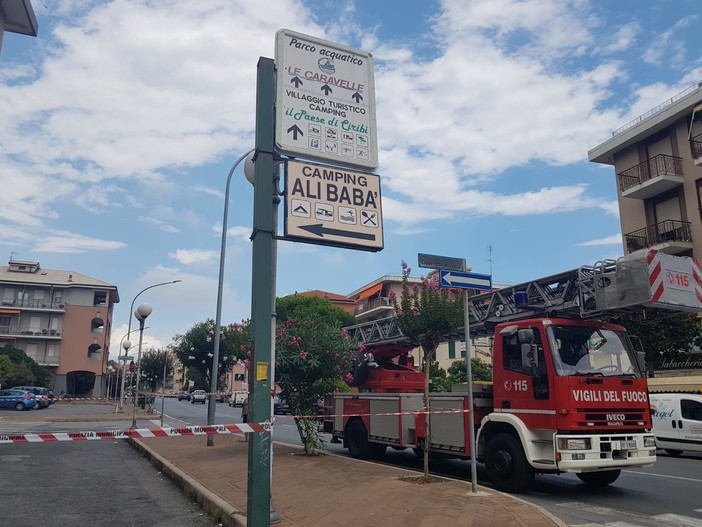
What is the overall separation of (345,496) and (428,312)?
3.87m

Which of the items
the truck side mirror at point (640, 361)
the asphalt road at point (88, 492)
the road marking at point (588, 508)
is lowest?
the road marking at point (588, 508)

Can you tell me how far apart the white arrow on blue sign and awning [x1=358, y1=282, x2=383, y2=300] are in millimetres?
54851

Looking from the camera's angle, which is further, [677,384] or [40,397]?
[40,397]

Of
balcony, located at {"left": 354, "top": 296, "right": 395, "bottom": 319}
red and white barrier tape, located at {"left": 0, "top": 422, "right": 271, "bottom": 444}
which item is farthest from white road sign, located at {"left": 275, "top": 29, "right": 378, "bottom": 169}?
balcony, located at {"left": 354, "top": 296, "right": 395, "bottom": 319}

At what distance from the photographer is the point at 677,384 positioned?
744 inches

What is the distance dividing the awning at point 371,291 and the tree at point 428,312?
5293 centimetres

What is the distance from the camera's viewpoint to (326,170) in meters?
6.82

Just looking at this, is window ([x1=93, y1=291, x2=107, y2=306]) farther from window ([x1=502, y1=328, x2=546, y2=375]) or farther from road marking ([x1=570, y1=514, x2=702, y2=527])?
road marking ([x1=570, y1=514, x2=702, y2=527])

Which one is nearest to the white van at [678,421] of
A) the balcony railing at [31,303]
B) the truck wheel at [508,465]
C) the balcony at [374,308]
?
the truck wheel at [508,465]

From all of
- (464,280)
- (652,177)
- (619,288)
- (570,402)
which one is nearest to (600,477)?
(570,402)

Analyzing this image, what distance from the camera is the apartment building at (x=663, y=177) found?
2506 cm

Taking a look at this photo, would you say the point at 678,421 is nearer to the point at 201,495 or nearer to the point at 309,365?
the point at 309,365

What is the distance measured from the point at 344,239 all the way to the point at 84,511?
206 inches

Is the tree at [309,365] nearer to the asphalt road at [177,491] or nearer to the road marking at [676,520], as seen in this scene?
the asphalt road at [177,491]
